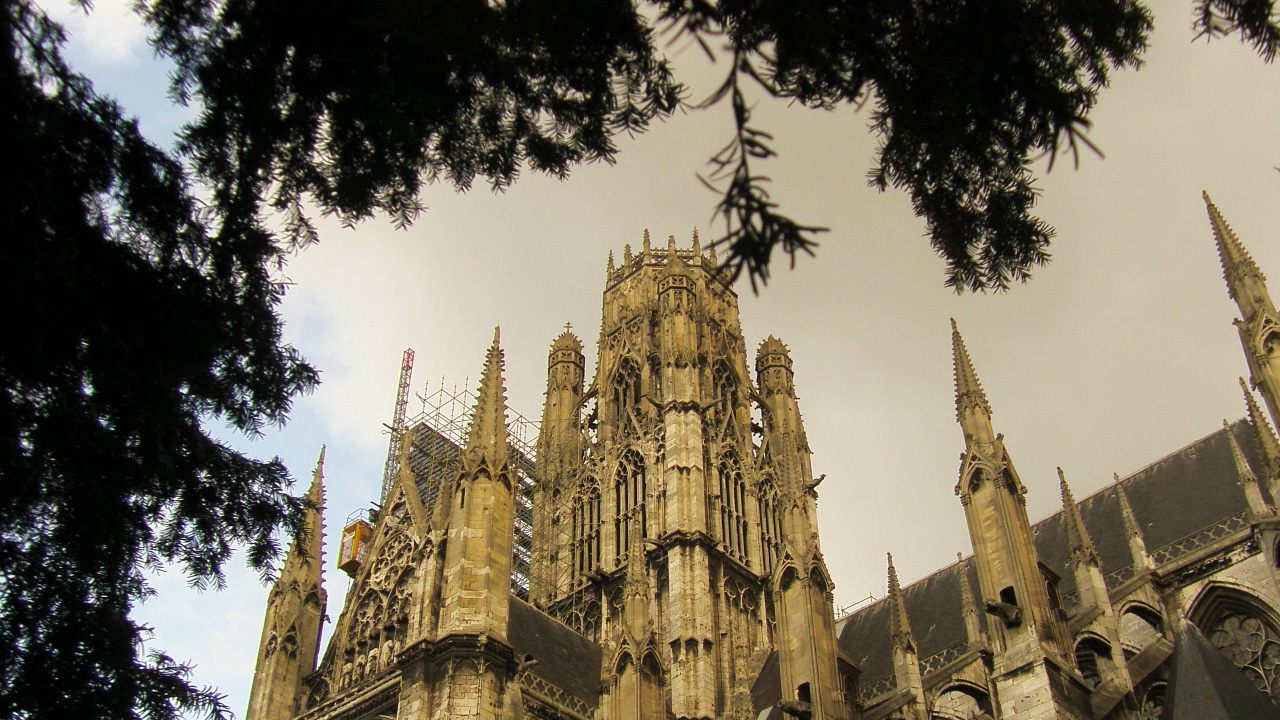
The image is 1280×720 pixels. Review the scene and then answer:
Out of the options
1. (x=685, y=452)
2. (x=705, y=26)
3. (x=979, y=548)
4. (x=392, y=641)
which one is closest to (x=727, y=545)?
(x=685, y=452)

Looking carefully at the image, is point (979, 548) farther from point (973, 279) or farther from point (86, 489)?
point (86, 489)

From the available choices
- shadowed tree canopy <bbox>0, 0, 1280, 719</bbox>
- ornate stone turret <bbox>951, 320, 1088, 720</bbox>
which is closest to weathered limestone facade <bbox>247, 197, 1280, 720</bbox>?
ornate stone turret <bbox>951, 320, 1088, 720</bbox>

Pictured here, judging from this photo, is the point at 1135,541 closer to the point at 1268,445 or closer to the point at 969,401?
the point at 1268,445

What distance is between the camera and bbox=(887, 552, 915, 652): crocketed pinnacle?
2153cm

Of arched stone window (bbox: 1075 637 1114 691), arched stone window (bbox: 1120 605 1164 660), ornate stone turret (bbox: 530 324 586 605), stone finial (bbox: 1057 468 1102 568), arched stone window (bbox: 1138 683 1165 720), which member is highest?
ornate stone turret (bbox: 530 324 586 605)

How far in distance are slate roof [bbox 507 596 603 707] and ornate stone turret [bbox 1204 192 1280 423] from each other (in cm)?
1433

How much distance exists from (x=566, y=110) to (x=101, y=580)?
4.21 meters

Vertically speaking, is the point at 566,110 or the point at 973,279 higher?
the point at 566,110

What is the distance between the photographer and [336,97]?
21.9 ft

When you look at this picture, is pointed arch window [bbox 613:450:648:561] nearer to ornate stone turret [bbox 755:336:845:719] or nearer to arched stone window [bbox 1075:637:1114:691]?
arched stone window [bbox 1075:637:1114:691]

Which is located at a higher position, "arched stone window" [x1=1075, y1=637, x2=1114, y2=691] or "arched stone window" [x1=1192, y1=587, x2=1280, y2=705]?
"arched stone window" [x1=1192, y1=587, x2=1280, y2=705]

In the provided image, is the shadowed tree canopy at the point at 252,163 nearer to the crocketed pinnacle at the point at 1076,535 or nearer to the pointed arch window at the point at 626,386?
the crocketed pinnacle at the point at 1076,535

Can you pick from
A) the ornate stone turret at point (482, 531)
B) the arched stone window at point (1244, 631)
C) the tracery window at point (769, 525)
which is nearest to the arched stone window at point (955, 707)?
the arched stone window at point (1244, 631)

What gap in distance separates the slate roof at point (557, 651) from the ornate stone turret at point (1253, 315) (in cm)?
1433
